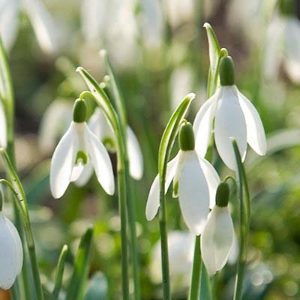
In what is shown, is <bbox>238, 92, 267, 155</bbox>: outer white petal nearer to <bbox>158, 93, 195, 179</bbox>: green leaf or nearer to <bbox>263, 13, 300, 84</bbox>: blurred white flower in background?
<bbox>158, 93, 195, 179</bbox>: green leaf

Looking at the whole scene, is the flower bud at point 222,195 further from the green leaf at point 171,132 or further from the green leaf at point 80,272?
the green leaf at point 80,272

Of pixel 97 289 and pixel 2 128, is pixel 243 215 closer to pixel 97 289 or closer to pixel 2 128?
pixel 2 128

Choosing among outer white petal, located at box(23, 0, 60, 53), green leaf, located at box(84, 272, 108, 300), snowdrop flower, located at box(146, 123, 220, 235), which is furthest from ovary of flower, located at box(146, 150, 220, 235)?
outer white petal, located at box(23, 0, 60, 53)

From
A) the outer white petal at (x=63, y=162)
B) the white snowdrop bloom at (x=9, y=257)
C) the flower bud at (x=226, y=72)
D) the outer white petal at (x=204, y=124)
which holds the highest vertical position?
the flower bud at (x=226, y=72)

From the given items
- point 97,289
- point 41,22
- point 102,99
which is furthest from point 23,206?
point 41,22

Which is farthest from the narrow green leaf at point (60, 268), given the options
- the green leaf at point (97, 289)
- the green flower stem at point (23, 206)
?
the green leaf at point (97, 289)

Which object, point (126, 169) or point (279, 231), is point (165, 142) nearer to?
point (126, 169)

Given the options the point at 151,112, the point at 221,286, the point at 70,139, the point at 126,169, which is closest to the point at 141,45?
the point at 221,286
